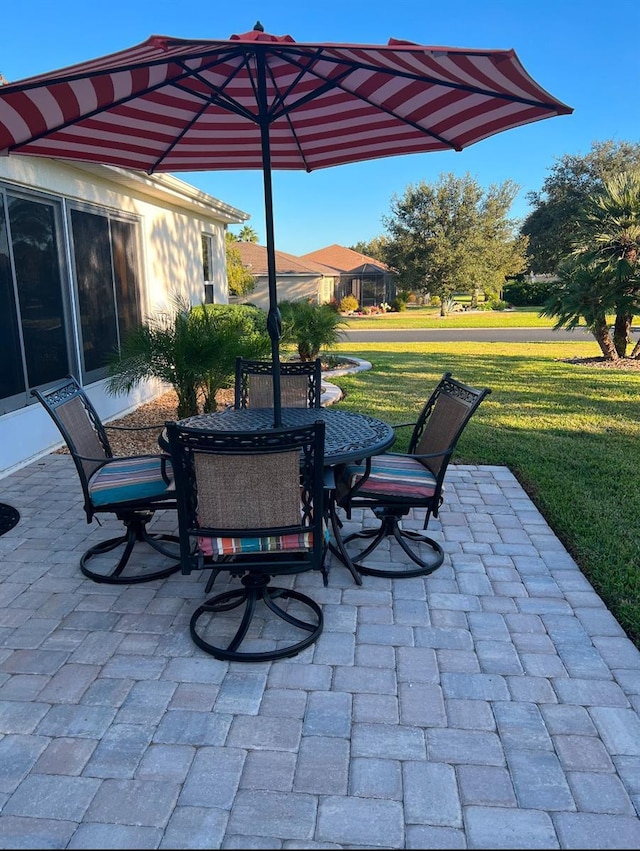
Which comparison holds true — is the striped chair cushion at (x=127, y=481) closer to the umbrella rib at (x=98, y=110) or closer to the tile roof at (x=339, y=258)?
the umbrella rib at (x=98, y=110)

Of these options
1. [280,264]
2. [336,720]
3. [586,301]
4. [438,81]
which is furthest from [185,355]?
[280,264]

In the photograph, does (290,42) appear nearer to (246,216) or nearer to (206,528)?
(206,528)

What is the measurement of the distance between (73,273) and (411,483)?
5.20 m

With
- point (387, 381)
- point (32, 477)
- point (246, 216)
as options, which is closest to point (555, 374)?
point (387, 381)

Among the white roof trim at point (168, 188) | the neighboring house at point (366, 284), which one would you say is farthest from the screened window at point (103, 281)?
the neighboring house at point (366, 284)

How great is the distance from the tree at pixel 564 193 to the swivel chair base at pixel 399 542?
31600 millimetres

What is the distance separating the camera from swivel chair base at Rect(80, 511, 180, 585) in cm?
344

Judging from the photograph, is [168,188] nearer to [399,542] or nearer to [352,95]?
[352,95]

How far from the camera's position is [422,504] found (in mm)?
3422

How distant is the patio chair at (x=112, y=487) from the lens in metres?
3.33

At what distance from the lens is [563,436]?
6625mm

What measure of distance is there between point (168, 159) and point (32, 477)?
303 cm

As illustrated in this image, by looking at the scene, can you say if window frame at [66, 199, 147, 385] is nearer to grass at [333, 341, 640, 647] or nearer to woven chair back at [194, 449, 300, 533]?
grass at [333, 341, 640, 647]

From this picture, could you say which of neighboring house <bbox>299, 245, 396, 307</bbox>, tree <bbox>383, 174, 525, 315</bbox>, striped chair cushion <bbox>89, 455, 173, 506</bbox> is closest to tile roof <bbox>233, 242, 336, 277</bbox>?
neighboring house <bbox>299, 245, 396, 307</bbox>
